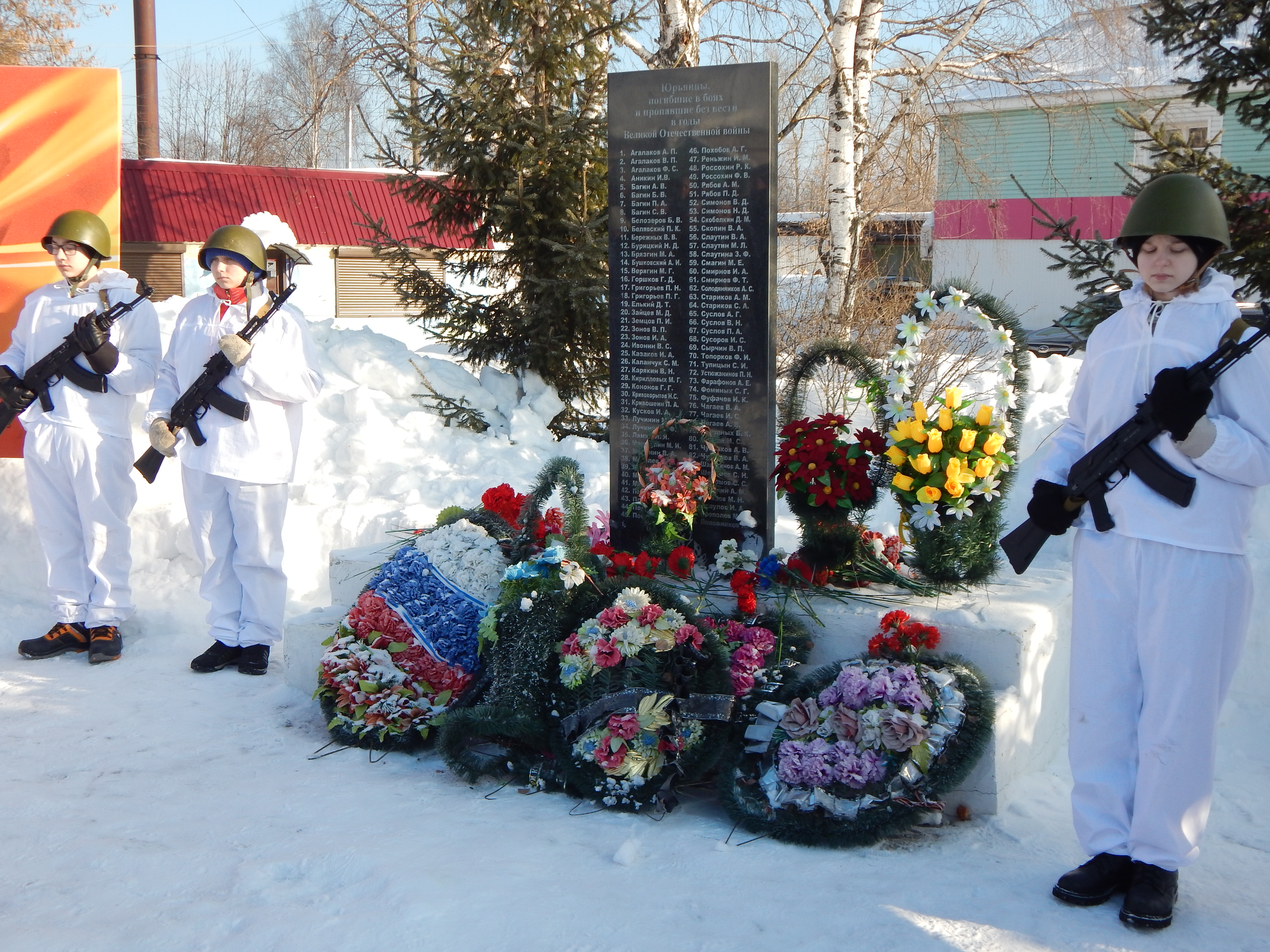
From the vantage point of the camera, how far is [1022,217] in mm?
24484

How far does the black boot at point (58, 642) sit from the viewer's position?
5.68 metres

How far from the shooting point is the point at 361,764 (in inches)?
173

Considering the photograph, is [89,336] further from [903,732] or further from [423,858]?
[903,732]

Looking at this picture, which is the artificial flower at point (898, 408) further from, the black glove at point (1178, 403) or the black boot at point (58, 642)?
the black boot at point (58, 642)

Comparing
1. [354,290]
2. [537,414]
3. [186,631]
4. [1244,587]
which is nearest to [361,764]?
[186,631]

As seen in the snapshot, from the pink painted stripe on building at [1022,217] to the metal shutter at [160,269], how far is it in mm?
12869

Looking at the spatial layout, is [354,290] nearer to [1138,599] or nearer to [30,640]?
[30,640]

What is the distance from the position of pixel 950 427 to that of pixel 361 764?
104 inches

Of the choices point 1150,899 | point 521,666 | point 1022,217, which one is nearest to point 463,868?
point 521,666

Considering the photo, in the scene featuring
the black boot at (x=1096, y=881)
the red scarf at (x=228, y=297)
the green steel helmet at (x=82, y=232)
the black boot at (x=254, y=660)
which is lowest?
the black boot at (x=1096, y=881)

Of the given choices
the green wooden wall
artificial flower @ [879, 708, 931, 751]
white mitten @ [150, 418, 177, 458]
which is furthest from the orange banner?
the green wooden wall

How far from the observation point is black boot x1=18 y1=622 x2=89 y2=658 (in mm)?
5676

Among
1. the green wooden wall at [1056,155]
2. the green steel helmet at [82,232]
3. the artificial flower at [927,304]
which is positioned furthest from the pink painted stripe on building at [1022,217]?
the green steel helmet at [82,232]

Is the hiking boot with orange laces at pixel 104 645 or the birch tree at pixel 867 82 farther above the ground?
the birch tree at pixel 867 82
